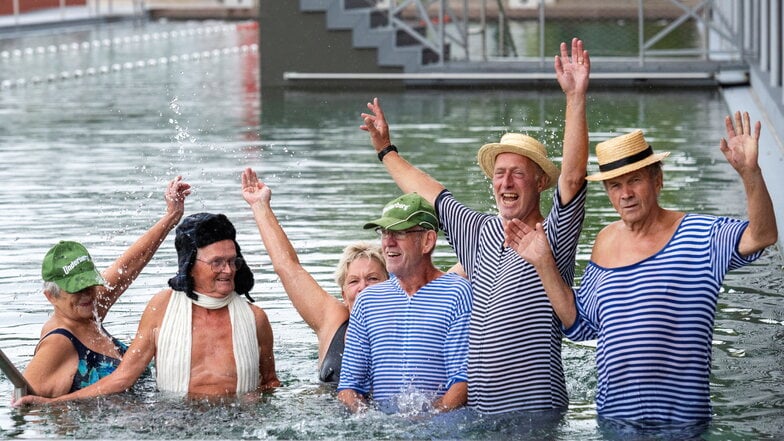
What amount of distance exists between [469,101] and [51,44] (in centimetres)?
1721

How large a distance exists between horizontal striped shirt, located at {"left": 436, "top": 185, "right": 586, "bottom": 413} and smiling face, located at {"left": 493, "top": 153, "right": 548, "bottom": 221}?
104mm

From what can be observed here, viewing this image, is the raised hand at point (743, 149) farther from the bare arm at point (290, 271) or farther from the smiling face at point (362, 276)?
the bare arm at point (290, 271)

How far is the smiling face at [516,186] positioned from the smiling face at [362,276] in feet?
3.42

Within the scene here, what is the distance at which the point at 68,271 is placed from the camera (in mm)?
7012

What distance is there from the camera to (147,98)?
24.1 metres

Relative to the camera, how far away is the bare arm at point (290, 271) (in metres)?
7.20

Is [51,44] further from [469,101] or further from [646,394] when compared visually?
[646,394]

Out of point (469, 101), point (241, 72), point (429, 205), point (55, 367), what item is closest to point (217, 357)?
point (55, 367)

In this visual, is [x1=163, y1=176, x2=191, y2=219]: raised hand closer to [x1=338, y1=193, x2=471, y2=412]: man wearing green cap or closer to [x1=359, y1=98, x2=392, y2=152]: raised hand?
[x1=359, y1=98, x2=392, y2=152]: raised hand

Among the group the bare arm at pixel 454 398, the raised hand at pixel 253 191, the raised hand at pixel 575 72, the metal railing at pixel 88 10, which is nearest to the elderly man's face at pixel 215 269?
the raised hand at pixel 253 191

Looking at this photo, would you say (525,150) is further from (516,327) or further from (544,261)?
(516,327)

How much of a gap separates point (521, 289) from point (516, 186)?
1.42 feet

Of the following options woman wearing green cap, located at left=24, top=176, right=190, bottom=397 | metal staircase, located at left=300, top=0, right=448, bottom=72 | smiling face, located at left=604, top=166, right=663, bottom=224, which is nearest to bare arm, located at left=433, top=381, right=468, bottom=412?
smiling face, located at left=604, top=166, right=663, bottom=224

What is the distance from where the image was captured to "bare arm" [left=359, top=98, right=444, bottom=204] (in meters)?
7.01
